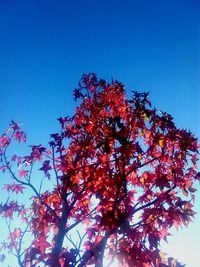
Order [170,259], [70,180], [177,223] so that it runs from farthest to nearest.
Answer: [70,180]
[177,223]
[170,259]

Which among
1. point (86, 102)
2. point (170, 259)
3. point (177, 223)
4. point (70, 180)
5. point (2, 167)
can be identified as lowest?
point (170, 259)

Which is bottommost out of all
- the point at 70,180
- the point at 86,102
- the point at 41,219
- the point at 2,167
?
the point at 41,219

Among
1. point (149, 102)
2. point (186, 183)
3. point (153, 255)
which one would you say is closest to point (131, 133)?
point (149, 102)

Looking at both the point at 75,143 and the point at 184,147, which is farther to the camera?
the point at 75,143

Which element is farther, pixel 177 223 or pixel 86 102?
pixel 86 102

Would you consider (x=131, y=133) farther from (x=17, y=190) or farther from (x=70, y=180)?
(x=17, y=190)

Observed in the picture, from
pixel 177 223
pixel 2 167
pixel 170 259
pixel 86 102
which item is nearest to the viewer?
pixel 170 259

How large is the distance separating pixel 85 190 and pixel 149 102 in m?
2.90

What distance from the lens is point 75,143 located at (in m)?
8.27

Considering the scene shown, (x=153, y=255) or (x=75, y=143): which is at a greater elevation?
(x=75, y=143)

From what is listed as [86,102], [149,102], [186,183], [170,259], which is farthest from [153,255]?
[86,102]

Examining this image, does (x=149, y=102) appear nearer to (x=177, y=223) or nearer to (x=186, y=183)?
(x=186, y=183)

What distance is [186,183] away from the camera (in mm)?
6484

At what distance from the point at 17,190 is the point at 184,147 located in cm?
492
